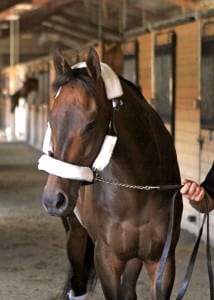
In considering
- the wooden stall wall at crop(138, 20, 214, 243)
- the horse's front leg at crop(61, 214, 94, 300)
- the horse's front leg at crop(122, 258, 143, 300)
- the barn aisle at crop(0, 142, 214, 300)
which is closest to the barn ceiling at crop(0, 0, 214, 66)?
the wooden stall wall at crop(138, 20, 214, 243)

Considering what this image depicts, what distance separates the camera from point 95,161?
A: 2166 millimetres

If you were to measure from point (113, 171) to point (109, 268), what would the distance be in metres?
0.34

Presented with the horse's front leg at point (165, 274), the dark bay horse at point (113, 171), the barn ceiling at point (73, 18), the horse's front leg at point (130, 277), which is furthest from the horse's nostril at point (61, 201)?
the barn ceiling at point (73, 18)

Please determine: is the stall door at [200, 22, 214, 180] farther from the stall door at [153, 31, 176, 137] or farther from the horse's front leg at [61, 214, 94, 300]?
the horse's front leg at [61, 214, 94, 300]

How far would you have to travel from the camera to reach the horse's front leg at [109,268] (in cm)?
245

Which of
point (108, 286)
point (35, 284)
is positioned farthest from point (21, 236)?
point (108, 286)

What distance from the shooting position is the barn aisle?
4.13 metres

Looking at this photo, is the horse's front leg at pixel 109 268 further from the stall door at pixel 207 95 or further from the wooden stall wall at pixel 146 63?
the wooden stall wall at pixel 146 63

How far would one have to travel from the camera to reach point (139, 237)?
7.96 feet

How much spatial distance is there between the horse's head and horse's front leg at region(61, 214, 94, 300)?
1197 millimetres

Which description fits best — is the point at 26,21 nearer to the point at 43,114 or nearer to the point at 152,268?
the point at 43,114

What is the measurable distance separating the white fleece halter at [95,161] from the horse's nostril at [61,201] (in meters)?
0.06

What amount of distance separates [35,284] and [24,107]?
43.4 feet

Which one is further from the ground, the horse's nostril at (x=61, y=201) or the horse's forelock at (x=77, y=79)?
the horse's forelock at (x=77, y=79)
